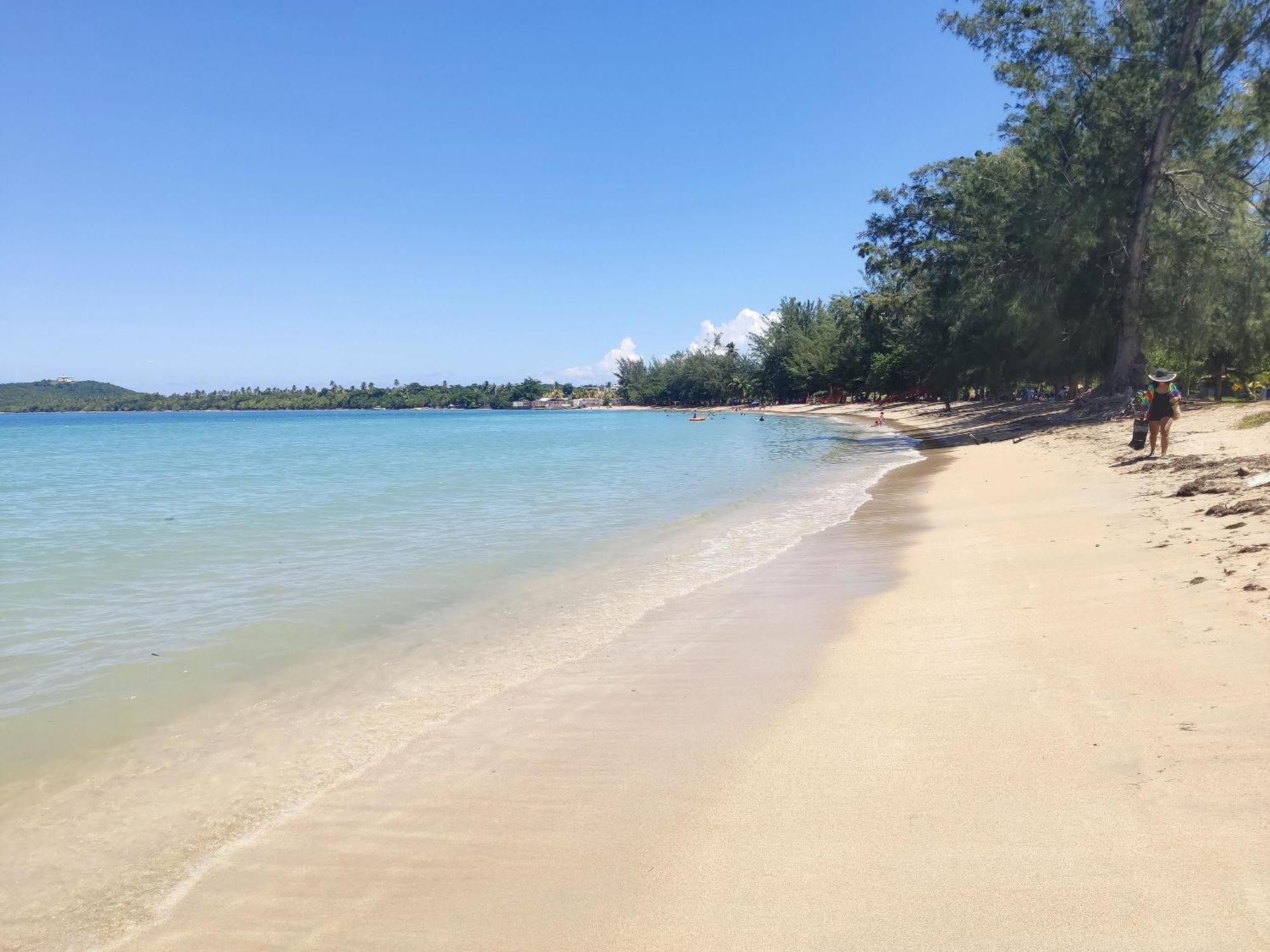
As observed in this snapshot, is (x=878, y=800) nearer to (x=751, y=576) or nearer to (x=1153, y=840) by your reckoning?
(x=1153, y=840)

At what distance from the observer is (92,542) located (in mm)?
12812

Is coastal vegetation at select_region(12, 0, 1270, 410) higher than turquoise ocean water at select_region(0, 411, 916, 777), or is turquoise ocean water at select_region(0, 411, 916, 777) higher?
coastal vegetation at select_region(12, 0, 1270, 410)

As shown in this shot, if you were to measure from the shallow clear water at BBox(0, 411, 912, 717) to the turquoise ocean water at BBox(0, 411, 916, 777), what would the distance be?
0.14ft

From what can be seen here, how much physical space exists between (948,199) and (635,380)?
142 m

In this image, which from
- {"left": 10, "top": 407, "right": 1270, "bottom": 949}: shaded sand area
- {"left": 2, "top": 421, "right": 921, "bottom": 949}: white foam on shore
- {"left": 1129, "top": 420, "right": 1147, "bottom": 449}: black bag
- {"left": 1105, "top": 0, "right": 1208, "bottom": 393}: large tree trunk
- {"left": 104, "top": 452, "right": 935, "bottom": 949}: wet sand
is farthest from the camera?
{"left": 1105, "top": 0, "right": 1208, "bottom": 393}: large tree trunk

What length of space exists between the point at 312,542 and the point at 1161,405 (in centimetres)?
1526

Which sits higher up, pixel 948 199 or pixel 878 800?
pixel 948 199

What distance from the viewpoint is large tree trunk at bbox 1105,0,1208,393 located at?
22.7 m

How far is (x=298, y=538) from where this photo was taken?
1288cm

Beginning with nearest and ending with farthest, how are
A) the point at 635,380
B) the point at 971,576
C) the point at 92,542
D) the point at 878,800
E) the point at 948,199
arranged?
the point at 878,800 → the point at 971,576 → the point at 92,542 → the point at 948,199 → the point at 635,380

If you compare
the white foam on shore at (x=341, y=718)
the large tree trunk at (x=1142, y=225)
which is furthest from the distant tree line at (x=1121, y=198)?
the white foam on shore at (x=341, y=718)

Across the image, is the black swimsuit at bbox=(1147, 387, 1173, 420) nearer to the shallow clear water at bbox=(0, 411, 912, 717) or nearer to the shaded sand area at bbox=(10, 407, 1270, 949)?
the shallow clear water at bbox=(0, 411, 912, 717)

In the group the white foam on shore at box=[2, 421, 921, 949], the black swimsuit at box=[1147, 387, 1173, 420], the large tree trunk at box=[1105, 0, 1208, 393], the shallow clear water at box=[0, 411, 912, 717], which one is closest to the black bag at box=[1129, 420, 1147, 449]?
the black swimsuit at box=[1147, 387, 1173, 420]

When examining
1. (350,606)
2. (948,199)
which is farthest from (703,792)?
(948,199)
